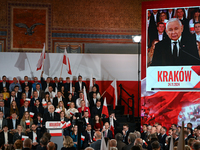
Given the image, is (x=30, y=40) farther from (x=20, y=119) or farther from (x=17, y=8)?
(x=20, y=119)

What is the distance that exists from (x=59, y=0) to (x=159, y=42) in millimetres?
6779

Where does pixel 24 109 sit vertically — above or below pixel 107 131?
above

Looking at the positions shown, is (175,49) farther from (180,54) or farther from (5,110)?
(5,110)

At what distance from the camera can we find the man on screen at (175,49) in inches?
465

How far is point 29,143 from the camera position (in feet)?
19.0

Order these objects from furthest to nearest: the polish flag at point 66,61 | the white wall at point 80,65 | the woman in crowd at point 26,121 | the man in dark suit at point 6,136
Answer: the white wall at point 80,65 → the polish flag at point 66,61 → the woman in crowd at point 26,121 → the man in dark suit at point 6,136

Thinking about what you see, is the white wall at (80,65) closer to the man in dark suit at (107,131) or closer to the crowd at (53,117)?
the crowd at (53,117)

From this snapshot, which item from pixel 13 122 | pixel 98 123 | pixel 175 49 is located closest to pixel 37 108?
pixel 13 122

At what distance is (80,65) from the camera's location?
15383 mm

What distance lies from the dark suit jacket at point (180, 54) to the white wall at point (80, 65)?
12.0 ft

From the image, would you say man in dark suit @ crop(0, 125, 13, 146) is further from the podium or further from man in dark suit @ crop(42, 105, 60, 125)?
the podium

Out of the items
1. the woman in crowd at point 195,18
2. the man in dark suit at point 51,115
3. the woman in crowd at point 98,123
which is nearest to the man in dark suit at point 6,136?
the man in dark suit at point 51,115

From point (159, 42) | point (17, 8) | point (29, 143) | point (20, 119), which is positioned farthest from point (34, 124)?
point (17, 8)

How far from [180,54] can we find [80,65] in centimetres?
542
